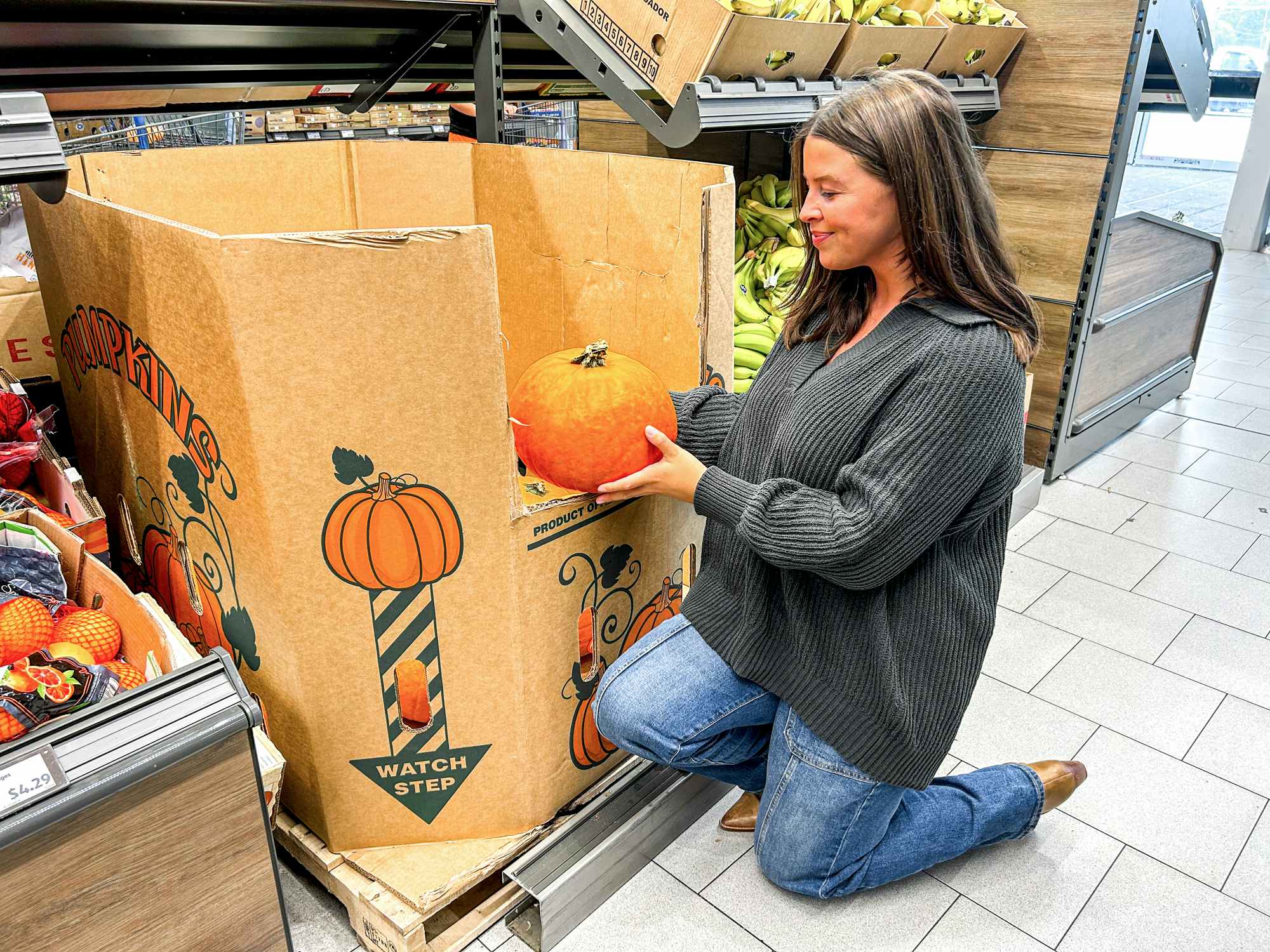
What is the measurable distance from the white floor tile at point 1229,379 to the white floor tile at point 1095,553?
149 centimetres

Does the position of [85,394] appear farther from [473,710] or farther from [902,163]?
[902,163]

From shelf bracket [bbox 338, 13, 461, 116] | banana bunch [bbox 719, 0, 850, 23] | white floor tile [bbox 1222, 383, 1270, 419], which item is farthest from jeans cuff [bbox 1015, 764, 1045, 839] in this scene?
white floor tile [bbox 1222, 383, 1270, 419]

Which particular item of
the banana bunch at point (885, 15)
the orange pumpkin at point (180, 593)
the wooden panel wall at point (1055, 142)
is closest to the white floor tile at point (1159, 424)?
the wooden panel wall at point (1055, 142)

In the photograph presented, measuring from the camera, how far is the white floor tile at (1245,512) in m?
3.14

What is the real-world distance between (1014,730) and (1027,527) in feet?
3.70

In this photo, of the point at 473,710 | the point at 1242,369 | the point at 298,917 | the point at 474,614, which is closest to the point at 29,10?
the point at 474,614

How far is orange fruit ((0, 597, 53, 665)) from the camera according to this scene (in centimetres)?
134

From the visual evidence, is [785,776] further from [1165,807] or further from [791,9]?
[791,9]

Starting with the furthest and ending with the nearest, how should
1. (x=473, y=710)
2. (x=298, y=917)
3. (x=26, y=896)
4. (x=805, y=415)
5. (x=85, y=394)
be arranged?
(x=85, y=394) < (x=298, y=917) < (x=473, y=710) < (x=805, y=415) < (x=26, y=896)

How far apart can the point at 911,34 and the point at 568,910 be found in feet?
7.53

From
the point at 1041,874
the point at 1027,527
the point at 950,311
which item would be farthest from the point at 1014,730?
the point at 950,311

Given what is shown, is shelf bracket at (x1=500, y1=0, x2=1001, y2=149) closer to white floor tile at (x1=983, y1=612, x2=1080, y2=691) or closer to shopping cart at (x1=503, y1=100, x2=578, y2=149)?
shopping cart at (x1=503, y1=100, x2=578, y2=149)

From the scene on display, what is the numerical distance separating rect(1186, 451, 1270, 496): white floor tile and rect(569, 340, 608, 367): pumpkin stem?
116 inches

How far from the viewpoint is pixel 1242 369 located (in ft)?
15.6
